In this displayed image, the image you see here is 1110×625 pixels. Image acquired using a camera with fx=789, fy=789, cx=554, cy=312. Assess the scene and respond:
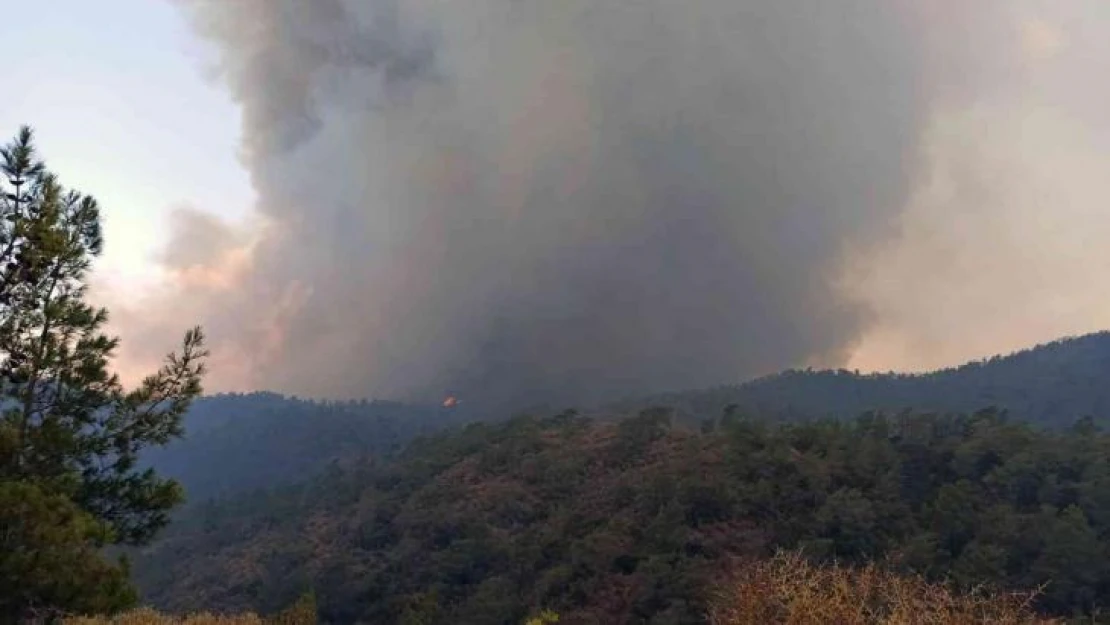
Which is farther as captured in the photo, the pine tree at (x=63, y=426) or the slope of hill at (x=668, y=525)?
the slope of hill at (x=668, y=525)

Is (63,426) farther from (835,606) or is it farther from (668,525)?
(668,525)

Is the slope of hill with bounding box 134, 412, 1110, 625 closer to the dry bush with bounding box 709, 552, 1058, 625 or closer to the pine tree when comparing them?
the pine tree

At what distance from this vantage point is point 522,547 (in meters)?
72.4

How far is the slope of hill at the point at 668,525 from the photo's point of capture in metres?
56.1

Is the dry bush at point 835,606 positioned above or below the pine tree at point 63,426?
below

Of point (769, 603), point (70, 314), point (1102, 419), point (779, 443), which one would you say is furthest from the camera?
point (1102, 419)

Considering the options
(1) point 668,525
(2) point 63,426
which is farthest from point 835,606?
(1) point 668,525

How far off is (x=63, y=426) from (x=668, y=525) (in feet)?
177

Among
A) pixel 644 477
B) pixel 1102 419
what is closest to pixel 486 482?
pixel 644 477

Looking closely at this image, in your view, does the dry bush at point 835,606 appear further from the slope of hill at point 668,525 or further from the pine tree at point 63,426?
the slope of hill at point 668,525

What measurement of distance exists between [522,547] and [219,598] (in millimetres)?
34419

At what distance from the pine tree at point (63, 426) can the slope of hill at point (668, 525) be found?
23508 mm

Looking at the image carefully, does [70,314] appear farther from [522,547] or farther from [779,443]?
[779,443]

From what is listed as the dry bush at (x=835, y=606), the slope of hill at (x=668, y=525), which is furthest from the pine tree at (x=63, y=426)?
the slope of hill at (x=668, y=525)
